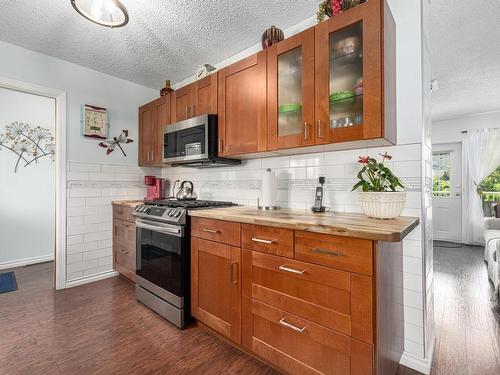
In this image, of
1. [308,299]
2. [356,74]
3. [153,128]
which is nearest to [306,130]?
[356,74]

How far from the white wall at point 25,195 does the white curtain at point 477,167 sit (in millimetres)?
7126

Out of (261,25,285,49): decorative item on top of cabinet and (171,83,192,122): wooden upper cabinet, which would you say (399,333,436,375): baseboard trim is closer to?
(261,25,285,49): decorative item on top of cabinet

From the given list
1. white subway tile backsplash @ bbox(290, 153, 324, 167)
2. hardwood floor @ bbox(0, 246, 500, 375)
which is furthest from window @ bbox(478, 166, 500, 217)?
white subway tile backsplash @ bbox(290, 153, 324, 167)

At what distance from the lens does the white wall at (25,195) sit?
3486 mm

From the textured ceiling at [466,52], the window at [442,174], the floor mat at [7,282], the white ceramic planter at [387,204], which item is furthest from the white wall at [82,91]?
the window at [442,174]

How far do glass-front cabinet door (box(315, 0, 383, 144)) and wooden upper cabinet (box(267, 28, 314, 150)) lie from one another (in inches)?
2.4

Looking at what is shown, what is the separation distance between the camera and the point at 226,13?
206cm

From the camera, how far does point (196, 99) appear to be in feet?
8.43

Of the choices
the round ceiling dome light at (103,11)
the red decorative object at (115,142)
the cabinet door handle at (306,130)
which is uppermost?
the round ceiling dome light at (103,11)

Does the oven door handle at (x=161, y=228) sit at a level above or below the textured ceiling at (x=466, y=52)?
below

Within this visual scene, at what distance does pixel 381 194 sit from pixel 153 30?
2.29m

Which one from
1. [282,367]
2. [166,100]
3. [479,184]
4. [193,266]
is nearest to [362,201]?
[282,367]

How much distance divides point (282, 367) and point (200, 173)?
217 centimetres

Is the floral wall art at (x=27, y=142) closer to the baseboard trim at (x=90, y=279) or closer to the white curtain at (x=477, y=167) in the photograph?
the baseboard trim at (x=90, y=279)
